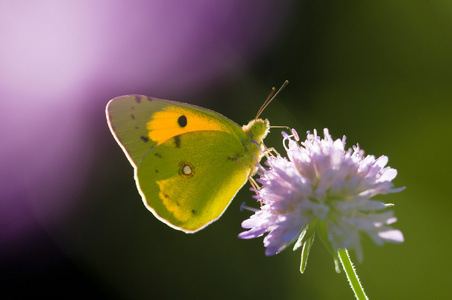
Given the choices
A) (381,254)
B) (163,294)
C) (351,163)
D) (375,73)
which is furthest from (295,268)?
(351,163)

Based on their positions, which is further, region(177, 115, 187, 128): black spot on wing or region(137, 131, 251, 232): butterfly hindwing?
region(177, 115, 187, 128): black spot on wing

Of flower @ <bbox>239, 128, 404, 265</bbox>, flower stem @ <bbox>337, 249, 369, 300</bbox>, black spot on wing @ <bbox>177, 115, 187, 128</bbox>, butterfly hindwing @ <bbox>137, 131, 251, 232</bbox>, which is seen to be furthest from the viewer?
black spot on wing @ <bbox>177, 115, 187, 128</bbox>

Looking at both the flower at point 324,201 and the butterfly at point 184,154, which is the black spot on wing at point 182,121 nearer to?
the butterfly at point 184,154

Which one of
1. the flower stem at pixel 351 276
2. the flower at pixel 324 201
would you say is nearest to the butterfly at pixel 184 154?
the flower at pixel 324 201

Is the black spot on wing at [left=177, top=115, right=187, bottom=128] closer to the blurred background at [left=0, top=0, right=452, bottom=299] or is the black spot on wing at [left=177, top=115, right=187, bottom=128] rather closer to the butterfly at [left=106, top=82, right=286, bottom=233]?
the butterfly at [left=106, top=82, right=286, bottom=233]

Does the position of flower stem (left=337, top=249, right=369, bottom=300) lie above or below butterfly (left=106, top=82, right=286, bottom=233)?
above

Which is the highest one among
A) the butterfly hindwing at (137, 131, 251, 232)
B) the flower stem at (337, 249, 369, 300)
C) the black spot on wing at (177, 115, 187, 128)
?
the flower stem at (337, 249, 369, 300)

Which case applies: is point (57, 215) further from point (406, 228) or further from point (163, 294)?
point (406, 228)

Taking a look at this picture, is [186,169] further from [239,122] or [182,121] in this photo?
[239,122]

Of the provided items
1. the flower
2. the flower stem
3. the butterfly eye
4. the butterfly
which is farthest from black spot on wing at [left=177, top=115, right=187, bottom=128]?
the flower stem
